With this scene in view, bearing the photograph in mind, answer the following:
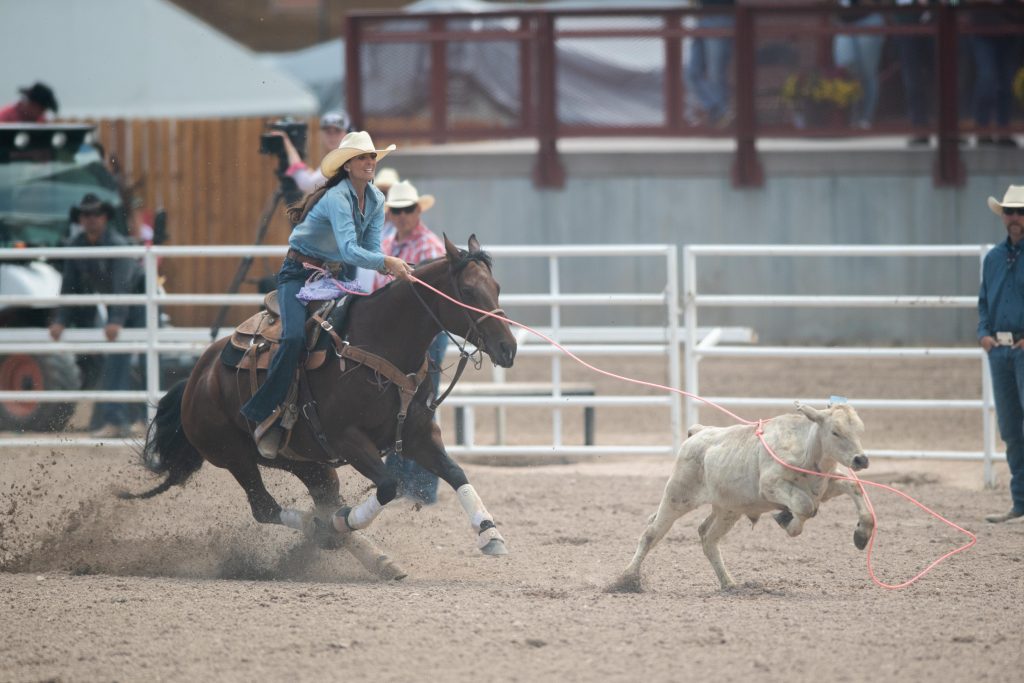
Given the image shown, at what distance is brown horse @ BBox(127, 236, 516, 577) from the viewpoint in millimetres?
6508

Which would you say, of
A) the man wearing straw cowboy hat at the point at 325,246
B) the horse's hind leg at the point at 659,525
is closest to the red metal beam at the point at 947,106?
the man wearing straw cowboy hat at the point at 325,246

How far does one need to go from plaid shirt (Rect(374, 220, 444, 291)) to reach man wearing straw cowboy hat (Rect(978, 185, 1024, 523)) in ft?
10.7

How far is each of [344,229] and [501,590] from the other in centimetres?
182

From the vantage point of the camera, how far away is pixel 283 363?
22.3 feet

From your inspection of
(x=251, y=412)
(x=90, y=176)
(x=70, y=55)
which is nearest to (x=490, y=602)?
(x=251, y=412)

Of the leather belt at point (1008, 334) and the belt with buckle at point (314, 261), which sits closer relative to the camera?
the belt with buckle at point (314, 261)

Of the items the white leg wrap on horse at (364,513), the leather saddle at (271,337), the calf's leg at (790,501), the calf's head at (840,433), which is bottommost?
the white leg wrap on horse at (364,513)

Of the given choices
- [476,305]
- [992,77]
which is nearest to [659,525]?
[476,305]

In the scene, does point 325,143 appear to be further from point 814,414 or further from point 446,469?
point 814,414

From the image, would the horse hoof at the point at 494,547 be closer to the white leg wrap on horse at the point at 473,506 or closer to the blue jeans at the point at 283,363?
the white leg wrap on horse at the point at 473,506

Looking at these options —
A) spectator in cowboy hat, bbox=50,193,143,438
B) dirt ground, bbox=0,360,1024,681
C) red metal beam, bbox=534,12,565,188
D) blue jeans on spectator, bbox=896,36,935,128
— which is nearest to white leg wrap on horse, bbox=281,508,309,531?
dirt ground, bbox=0,360,1024,681

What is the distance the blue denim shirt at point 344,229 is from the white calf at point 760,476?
1.75 metres

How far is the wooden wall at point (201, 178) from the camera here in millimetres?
15281

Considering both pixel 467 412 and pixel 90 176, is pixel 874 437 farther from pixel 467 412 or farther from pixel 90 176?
pixel 90 176
